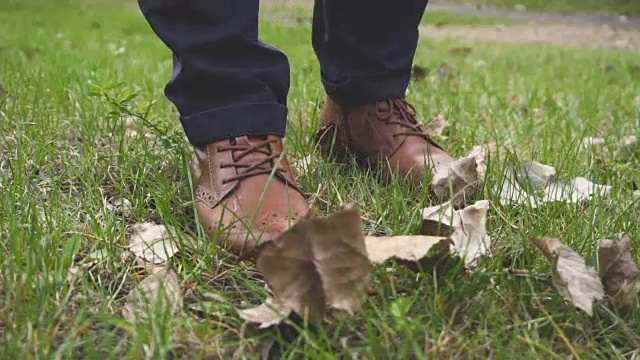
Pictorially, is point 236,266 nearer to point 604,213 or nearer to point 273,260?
point 273,260

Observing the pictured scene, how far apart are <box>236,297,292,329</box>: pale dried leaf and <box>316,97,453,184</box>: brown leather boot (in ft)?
2.08

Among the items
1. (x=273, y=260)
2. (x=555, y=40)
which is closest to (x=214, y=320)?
(x=273, y=260)

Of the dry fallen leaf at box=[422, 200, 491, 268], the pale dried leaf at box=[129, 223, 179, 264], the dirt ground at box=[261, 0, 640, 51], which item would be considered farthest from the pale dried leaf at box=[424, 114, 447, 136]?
the dirt ground at box=[261, 0, 640, 51]

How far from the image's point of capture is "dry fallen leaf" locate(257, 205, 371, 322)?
2.81 ft

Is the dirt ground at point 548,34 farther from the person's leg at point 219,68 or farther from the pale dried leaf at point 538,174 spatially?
the person's leg at point 219,68

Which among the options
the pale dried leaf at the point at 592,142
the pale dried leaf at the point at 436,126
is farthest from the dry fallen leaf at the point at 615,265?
the pale dried leaf at the point at 436,126

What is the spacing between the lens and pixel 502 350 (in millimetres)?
819

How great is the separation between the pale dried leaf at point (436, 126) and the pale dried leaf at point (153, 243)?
995 mm

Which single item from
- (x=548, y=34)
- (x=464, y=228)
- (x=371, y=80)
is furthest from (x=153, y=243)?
(x=548, y=34)

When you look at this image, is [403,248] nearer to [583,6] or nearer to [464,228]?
[464,228]

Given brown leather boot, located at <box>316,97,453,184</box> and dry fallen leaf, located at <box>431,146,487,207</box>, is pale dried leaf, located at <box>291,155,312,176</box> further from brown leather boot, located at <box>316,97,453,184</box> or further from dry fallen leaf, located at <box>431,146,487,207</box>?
dry fallen leaf, located at <box>431,146,487,207</box>

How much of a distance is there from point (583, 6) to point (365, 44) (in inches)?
581

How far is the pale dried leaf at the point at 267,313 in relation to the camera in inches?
33.8

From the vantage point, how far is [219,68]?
128 centimetres
